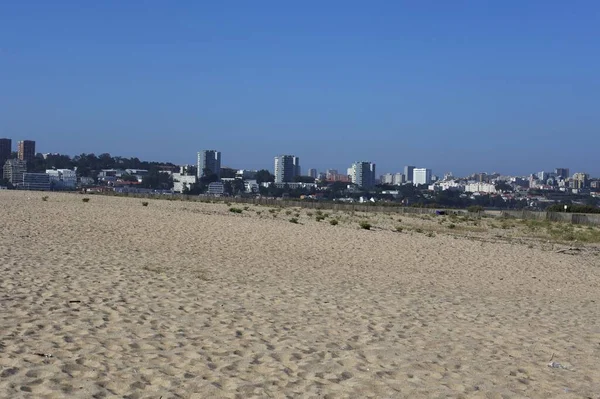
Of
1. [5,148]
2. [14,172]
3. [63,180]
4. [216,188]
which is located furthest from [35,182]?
[5,148]

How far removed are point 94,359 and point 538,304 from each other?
1051 cm

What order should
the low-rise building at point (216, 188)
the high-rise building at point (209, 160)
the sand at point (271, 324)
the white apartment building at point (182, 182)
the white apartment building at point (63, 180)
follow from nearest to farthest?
the sand at point (271, 324) → the white apartment building at point (63, 180) → the low-rise building at point (216, 188) → the white apartment building at point (182, 182) → the high-rise building at point (209, 160)

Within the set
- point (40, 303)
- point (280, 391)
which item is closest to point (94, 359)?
point (280, 391)

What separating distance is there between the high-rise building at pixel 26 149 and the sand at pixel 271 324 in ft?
500

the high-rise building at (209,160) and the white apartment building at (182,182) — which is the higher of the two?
the high-rise building at (209,160)

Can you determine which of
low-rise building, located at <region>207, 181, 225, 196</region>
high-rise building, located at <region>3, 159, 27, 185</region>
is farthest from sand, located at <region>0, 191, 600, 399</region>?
high-rise building, located at <region>3, 159, 27, 185</region>

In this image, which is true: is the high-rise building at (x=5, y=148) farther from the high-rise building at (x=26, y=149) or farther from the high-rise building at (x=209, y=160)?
the high-rise building at (x=209, y=160)

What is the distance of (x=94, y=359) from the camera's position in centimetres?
765

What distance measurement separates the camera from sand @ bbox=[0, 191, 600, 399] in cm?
750

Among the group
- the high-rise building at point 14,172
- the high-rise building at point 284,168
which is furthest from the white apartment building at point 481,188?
the high-rise building at point 14,172

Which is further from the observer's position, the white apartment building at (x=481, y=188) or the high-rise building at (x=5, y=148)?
the white apartment building at (x=481, y=188)

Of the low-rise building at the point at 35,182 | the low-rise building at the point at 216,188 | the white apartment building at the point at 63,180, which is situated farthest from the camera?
the low-rise building at the point at 216,188

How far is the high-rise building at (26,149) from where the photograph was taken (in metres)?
165

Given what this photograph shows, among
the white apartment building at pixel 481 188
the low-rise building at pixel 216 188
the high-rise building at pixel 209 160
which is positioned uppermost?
the high-rise building at pixel 209 160
